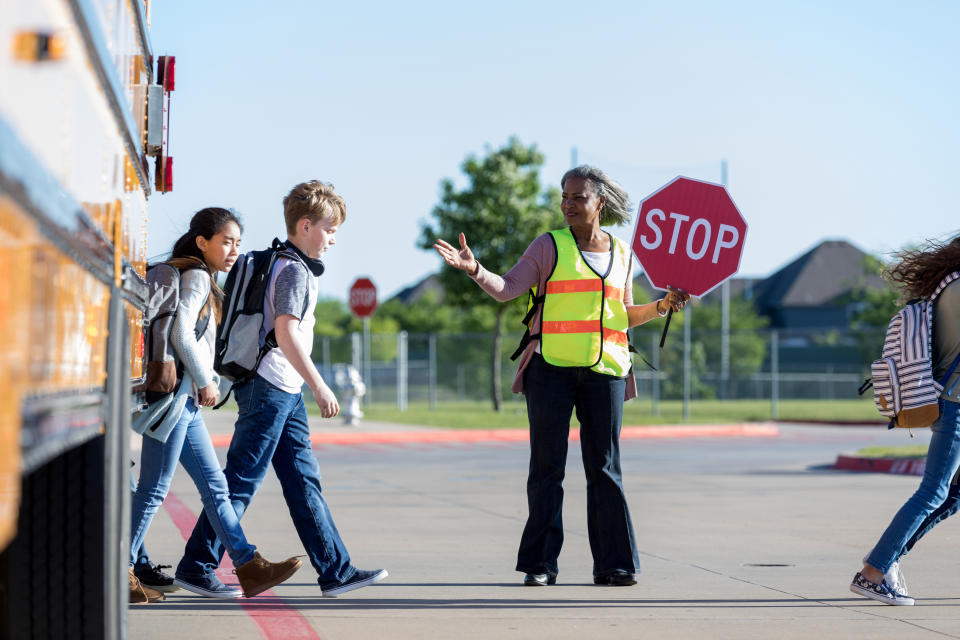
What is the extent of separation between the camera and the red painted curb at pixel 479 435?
20172 millimetres

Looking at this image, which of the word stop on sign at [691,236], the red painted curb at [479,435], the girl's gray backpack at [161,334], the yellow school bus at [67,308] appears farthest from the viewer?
the red painted curb at [479,435]

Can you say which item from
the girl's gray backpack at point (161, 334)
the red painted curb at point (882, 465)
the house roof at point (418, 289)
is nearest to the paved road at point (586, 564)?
the red painted curb at point (882, 465)

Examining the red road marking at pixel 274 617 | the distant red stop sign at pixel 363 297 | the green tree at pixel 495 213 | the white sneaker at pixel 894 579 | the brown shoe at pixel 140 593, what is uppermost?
the green tree at pixel 495 213

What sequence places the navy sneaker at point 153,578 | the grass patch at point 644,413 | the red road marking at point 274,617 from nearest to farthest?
the red road marking at point 274,617, the navy sneaker at point 153,578, the grass patch at point 644,413

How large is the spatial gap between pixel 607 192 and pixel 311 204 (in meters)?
1.50

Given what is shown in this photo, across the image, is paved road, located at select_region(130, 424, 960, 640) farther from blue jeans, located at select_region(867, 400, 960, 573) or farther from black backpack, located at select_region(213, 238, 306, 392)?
black backpack, located at select_region(213, 238, 306, 392)

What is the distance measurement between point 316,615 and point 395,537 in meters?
2.87

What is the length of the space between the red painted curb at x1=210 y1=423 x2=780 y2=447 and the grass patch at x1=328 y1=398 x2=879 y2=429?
52.6 inches

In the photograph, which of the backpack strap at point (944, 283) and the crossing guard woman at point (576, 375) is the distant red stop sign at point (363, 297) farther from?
the backpack strap at point (944, 283)

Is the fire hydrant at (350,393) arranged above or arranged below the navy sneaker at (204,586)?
above

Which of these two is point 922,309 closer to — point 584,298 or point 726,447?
point 584,298

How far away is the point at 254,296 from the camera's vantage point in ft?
18.7

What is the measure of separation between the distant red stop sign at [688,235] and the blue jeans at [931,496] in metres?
1.26

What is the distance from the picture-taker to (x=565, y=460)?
614 cm
